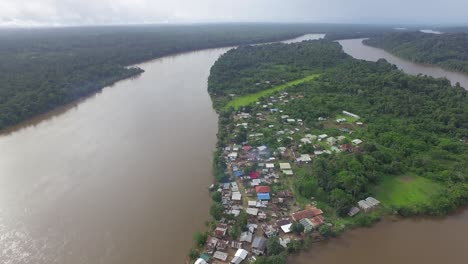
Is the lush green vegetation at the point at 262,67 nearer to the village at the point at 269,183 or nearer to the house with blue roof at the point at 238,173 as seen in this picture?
the village at the point at 269,183

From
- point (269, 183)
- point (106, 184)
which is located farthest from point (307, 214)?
point (106, 184)

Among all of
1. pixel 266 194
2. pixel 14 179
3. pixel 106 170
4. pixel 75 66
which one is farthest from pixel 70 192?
pixel 75 66

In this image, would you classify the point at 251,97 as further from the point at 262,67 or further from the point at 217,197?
the point at 217,197

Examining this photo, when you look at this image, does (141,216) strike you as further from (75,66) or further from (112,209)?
(75,66)

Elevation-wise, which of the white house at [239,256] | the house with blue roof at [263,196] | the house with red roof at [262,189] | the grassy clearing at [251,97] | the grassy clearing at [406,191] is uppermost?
the grassy clearing at [251,97]

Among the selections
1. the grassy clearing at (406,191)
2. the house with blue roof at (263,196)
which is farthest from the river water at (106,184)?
the grassy clearing at (406,191)

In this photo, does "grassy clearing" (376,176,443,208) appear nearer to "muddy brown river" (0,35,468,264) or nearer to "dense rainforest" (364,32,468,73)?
"muddy brown river" (0,35,468,264)
